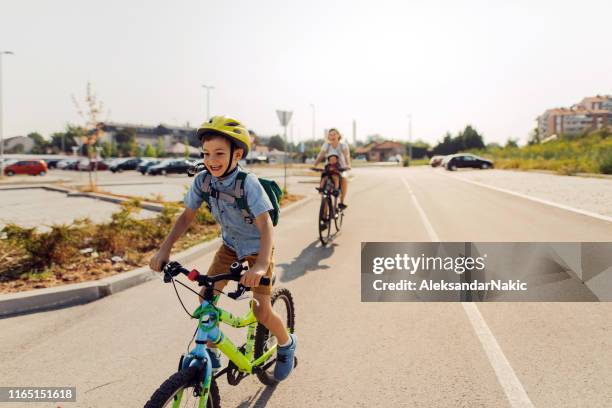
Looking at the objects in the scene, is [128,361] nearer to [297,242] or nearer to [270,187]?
[270,187]

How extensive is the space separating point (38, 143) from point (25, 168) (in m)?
105

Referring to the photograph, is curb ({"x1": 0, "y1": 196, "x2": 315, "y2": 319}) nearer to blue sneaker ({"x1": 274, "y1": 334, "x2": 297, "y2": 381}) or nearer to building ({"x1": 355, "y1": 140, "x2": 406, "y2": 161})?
blue sneaker ({"x1": 274, "y1": 334, "x2": 297, "y2": 381})

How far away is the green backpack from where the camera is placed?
262cm

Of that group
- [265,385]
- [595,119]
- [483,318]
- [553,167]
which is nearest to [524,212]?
[483,318]

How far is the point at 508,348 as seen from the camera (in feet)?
12.4

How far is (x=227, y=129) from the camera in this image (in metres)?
2.47

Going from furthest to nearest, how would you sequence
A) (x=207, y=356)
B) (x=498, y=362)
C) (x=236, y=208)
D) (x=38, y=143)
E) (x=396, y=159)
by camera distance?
(x=38, y=143), (x=396, y=159), (x=498, y=362), (x=236, y=208), (x=207, y=356)

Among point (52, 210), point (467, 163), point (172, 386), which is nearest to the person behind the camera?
point (172, 386)

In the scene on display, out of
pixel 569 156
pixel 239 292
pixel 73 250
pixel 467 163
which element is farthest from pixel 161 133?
pixel 239 292

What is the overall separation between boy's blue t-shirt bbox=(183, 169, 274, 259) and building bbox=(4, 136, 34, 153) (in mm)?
145349

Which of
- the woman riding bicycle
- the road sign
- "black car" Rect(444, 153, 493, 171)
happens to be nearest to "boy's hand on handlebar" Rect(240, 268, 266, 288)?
the woman riding bicycle

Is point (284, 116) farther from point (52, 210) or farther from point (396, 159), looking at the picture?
point (396, 159)

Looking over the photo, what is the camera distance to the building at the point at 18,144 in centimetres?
12812

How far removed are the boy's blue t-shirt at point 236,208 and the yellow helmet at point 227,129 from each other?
207mm
